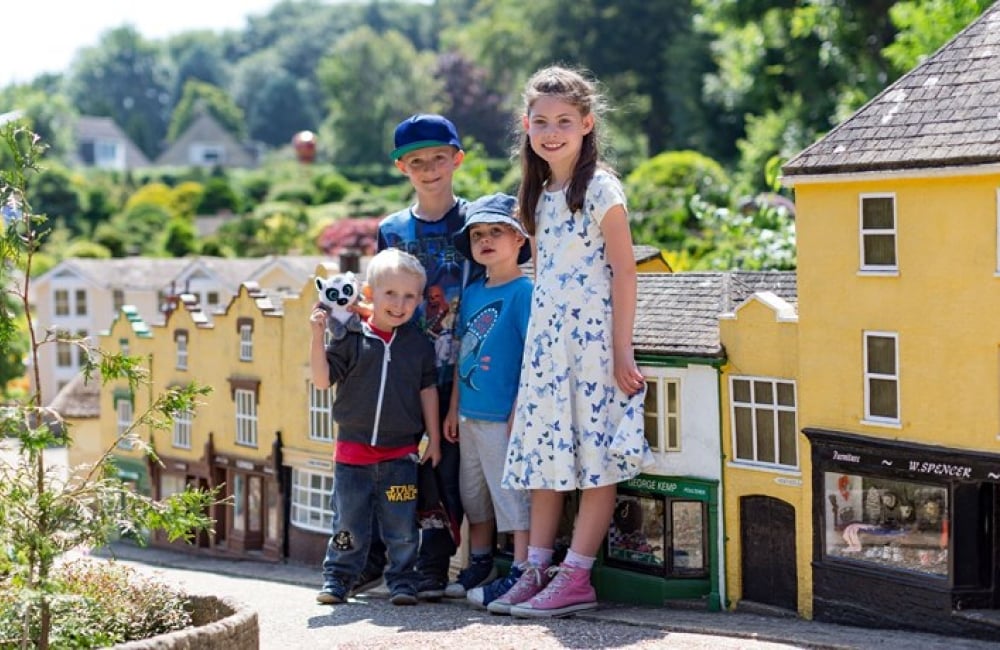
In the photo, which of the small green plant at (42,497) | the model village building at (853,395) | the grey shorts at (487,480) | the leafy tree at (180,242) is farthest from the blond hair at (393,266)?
the leafy tree at (180,242)

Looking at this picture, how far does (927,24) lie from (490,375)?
80.8 feet

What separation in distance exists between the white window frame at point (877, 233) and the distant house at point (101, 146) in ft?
419

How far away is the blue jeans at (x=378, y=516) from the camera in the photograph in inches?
468

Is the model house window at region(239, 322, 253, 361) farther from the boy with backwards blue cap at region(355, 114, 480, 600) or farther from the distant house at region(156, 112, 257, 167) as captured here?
the distant house at region(156, 112, 257, 167)

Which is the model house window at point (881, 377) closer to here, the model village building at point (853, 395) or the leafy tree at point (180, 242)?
the model village building at point (853, 395)

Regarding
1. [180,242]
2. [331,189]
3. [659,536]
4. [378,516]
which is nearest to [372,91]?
[331,189]

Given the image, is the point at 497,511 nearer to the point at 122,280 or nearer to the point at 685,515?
the point at 685,515

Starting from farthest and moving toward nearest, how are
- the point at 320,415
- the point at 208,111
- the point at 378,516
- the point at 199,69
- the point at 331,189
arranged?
the point at 199,69 → the point at 208,111 → the point at 331,189 → the point at 320,415 → the point at 378,516

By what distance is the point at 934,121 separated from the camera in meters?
11.6

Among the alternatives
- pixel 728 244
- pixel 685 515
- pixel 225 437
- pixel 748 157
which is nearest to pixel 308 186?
pixel 748 157

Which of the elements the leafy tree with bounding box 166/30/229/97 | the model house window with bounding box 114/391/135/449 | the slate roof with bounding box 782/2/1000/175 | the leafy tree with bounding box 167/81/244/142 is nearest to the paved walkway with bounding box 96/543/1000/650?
the slate roof with bounding box 782/2/1000/175

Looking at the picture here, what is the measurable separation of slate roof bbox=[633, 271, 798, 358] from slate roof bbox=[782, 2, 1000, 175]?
5.59 feet

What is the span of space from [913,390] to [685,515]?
245cm

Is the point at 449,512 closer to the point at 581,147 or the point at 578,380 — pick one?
the point at 578,380
